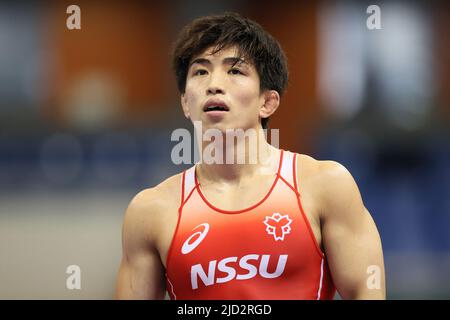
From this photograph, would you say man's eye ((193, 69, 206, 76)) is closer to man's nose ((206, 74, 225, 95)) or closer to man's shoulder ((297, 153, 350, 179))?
man's nose ((206, 74, 225, 95))

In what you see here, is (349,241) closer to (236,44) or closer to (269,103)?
(269,103)

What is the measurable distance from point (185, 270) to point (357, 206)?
70 cm

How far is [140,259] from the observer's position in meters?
2.70

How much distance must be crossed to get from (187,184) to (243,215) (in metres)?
0.30

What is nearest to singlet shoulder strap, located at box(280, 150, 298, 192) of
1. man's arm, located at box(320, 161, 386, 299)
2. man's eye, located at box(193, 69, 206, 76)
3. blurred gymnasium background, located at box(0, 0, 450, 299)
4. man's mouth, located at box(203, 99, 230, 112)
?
man's arm, located at box(320, 161, 386, 299)

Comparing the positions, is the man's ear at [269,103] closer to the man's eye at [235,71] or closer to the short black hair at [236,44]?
the short black hair at [236,44]

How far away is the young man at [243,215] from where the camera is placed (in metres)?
2.54

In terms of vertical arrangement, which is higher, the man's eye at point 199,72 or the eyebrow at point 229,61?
the eyebrow at point 229,61

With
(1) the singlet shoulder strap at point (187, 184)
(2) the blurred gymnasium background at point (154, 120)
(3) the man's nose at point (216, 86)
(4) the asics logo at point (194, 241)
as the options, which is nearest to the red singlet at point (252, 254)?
(4) the asics logo at point (194, 241)

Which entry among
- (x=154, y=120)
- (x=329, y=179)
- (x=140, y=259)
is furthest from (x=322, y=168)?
(x=154, y=120)

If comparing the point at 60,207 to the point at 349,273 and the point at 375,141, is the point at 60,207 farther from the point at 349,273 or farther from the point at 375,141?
the point at 349,273

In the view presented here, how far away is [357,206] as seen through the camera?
2543 mm

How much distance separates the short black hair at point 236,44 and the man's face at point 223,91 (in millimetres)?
36
